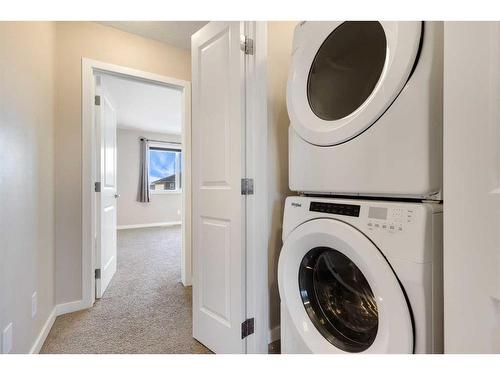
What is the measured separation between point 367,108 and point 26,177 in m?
1.62

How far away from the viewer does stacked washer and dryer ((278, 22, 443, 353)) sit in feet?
2.20

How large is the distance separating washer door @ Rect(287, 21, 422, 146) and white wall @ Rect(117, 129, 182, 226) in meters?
5.43

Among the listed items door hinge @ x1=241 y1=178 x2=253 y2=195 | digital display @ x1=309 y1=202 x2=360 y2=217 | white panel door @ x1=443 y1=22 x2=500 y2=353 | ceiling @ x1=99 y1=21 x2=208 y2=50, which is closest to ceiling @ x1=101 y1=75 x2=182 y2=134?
ceiling @ x1=99 y1=21 x2=208 y2=50

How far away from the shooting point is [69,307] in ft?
6.16

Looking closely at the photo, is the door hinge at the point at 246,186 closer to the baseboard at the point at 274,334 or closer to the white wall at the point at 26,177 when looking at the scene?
the baseboard at the point at 274,334

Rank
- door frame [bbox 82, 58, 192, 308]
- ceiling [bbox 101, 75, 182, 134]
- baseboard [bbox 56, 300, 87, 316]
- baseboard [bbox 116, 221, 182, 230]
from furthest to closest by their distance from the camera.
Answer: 1. baseboard [bbox 116, 221, 182, 230]
2. ceiling [bbox 101, 75, 182, 134]
3. door frame [bbox 82, 58, 192, 308]
4. baseboard [bbox 56, 300, 87, 316]

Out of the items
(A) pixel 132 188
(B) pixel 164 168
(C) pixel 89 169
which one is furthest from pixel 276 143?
(B) pixel 164 168

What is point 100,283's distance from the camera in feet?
6.95

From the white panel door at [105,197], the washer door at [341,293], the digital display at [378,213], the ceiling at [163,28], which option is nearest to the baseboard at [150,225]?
the white panel door at [105,197]

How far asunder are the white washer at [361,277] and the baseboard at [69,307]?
1679mm

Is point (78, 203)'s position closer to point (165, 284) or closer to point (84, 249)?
point (84, 249)

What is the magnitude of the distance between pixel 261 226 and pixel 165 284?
1.60m

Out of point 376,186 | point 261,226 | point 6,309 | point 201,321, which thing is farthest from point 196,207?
point 376,186

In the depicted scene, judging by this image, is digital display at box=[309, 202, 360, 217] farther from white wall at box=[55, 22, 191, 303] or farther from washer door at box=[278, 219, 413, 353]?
white wall at box=[55, 22, 191, 303]
